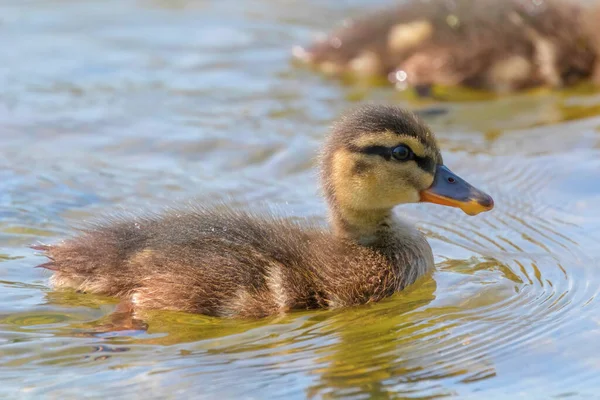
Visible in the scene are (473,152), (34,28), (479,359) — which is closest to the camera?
(479,359)

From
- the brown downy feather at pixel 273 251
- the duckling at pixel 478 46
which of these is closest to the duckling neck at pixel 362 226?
the brown downy feather at pixel 273 251

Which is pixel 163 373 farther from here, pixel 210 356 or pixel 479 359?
pixel 479 359

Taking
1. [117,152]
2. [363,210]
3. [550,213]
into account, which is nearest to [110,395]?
[363,210]

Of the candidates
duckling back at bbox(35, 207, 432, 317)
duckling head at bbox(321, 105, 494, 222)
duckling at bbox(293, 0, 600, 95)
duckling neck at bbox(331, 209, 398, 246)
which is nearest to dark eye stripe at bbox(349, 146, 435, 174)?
duckling head at bbox(321, 105, 494, 222)

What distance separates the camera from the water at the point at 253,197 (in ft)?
12.4

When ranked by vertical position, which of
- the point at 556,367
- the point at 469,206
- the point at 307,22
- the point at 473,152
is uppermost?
the point at 307,22

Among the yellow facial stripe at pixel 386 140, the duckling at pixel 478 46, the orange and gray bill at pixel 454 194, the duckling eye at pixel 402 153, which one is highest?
the duckling at pixel 478 46

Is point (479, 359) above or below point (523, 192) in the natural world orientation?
below

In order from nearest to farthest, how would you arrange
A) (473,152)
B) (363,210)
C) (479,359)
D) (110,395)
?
(110,395)
(479,359)
(363,210)
(473,152)

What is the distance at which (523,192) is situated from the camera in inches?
227

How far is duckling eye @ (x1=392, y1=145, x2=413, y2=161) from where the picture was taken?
4527 millimetres

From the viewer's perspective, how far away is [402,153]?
4.54 metres

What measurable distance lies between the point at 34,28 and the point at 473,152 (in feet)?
14.5

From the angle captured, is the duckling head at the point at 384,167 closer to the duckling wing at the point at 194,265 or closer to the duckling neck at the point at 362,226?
the duckling neck at the point at 362,226
